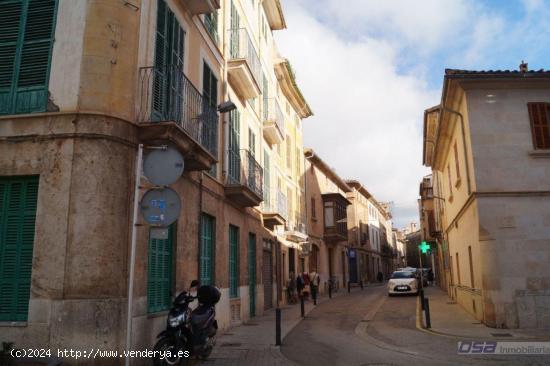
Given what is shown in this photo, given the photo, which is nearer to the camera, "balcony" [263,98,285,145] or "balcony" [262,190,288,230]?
"balcony" [262,190,288,230]

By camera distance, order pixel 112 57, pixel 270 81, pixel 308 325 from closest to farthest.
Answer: pixel 112 57
pixel 308 325
pixel 270 81

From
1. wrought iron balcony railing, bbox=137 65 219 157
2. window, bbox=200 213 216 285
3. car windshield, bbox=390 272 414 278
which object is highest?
wrought iron balcony railing, bbox=137 65 219 157

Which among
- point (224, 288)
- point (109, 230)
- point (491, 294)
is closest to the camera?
point (109, 230)

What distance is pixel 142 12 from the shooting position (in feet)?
29.0

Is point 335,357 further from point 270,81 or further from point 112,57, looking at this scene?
point 270,81

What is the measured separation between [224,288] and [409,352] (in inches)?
221

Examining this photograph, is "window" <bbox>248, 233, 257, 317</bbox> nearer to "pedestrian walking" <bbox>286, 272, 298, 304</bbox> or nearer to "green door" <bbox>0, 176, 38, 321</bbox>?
"pedestrian walking" <bbox>286, 272, 298, 304</bbox>

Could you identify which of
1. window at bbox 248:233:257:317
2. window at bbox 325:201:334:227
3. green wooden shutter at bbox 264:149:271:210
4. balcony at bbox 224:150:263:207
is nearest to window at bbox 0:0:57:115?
balcony at bbox 224:150:263:207

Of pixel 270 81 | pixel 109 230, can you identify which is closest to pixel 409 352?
pixel 109 230

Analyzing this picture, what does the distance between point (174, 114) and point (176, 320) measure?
396cm

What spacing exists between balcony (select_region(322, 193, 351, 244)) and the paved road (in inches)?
718

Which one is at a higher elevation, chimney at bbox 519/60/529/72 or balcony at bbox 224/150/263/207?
chimney at bbox 519/60/529/72

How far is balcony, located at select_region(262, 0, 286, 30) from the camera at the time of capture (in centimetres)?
2169

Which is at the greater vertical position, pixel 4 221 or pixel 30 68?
pixel 30 68
